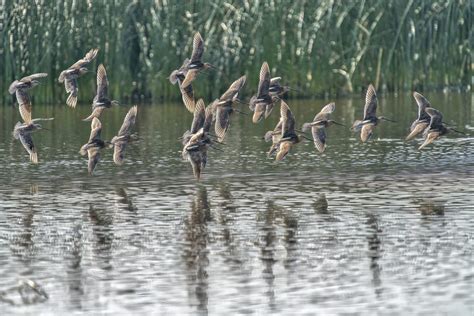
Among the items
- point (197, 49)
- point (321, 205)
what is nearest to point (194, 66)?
point (197, 49)

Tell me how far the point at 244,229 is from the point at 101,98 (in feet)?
16.3

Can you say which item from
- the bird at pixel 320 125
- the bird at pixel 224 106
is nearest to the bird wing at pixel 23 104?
the bird at pixel 224 106

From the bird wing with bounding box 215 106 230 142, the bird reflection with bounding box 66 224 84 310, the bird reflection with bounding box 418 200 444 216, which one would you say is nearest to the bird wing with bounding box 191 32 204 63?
the bird wing with bounding box 215 106 230 142

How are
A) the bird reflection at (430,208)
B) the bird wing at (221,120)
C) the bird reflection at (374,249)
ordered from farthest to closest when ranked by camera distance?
the bird wing at (221,120), the bird reflection at (430,208), the bird reflection at (374,249)

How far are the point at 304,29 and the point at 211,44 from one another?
1.62 meters

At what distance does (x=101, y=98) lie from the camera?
62.5ft

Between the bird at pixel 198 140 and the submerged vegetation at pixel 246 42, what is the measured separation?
10.2 metres

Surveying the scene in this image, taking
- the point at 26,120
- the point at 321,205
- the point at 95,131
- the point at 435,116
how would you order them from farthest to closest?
the point at 26,120
the point at 95,131
the point at 435,116
the point at 321,205

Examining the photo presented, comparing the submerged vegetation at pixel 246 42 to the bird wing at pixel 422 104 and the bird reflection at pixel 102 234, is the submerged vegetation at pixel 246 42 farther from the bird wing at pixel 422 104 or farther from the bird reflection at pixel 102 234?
the bird reflection at pixel 102 234

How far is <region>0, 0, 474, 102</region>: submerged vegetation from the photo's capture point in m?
27.6

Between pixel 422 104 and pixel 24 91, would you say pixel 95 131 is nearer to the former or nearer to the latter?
pixel 24 91

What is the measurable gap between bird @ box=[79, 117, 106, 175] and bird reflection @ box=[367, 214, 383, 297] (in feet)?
13.2

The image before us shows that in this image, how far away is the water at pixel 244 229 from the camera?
1147 cm

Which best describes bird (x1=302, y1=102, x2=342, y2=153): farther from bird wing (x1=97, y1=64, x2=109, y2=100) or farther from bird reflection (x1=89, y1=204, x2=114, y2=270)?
bird reflection (x1=89, y1=204, x2=114, y2=270)
